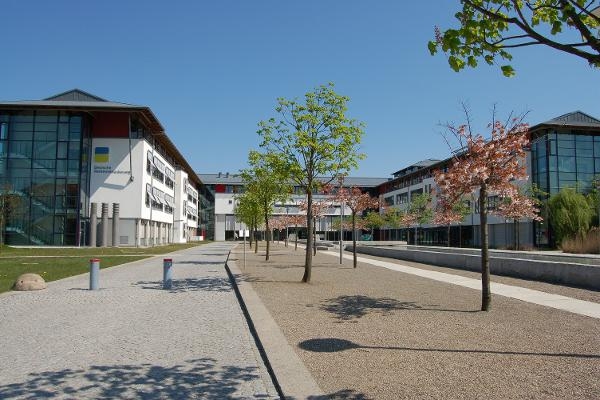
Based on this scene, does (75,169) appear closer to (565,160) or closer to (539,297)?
(565,160)

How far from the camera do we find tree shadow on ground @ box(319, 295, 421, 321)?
10.2 metres

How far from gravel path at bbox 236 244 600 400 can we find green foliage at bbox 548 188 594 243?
1222 inches

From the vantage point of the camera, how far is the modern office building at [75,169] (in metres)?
53.1

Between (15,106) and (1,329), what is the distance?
51.5m

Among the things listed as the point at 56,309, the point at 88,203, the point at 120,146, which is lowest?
the point at 56,309

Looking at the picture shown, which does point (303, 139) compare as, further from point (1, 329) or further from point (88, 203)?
point (88, 203)

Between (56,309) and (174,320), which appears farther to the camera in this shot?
(56,309)

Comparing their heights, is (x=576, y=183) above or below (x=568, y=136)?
below

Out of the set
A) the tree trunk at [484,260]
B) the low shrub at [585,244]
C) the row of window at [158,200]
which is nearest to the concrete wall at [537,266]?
the low shrub at [585,244]

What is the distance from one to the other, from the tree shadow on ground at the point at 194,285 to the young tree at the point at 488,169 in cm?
778

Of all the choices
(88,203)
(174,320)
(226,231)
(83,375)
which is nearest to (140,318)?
(174,320)

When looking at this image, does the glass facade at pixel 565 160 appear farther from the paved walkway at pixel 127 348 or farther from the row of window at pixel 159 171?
the paved walkway at pixel 127 348

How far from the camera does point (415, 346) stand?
7.26 meters

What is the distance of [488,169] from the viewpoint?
33.3ft
